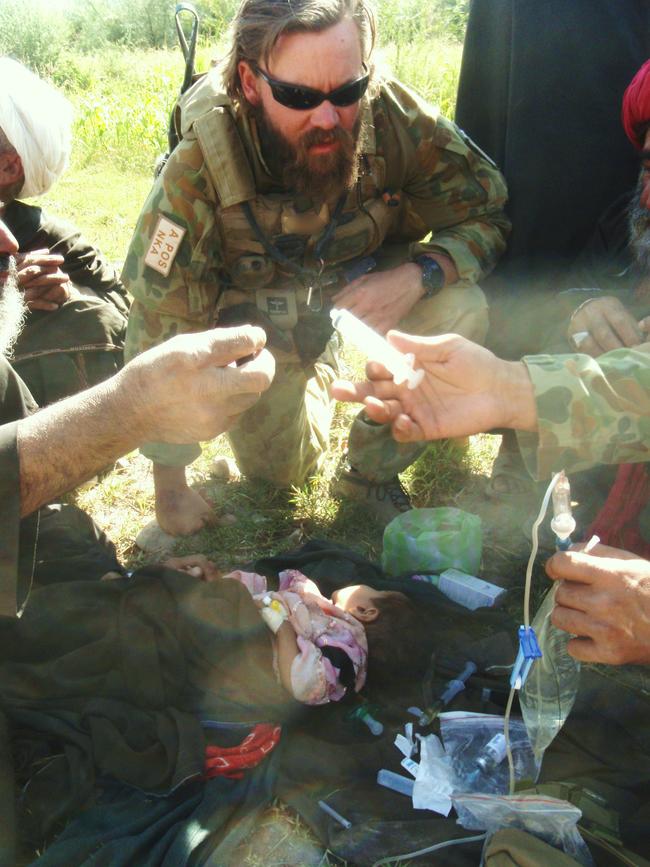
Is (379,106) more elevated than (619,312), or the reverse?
(379,106)

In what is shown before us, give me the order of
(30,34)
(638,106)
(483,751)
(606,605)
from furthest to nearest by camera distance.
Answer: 1. (30,34)
2. (638,106)
3. (483,751)
4. (606,605)

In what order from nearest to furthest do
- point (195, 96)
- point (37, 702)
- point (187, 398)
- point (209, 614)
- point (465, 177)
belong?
point (187, 398), point (37, 702), point (209, 614), point (195, 96), point (465, 177)

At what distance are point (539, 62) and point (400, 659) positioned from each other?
2785 millimetres

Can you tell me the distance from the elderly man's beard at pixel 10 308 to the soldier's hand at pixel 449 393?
6.40 ft

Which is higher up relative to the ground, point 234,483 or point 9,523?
point 9,523

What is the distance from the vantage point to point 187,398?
223cm

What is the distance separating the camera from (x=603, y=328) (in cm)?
313

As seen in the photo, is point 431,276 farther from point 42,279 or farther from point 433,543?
point 42,279

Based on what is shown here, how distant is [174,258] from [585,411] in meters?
1.80

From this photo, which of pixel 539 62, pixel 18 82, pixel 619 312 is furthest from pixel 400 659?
pixel 18 82

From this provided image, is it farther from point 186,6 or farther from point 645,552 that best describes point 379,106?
point 645,552

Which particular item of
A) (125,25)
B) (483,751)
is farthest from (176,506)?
(125,25)

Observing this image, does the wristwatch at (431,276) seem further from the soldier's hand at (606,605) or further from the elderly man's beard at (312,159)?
the soldier's hand at (606,605)

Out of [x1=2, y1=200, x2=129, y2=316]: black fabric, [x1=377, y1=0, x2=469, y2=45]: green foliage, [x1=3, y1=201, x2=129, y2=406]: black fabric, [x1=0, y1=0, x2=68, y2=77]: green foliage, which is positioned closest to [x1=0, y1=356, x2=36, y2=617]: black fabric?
[x1=3, y1=201, x2=129, y2=406]: black fabric
